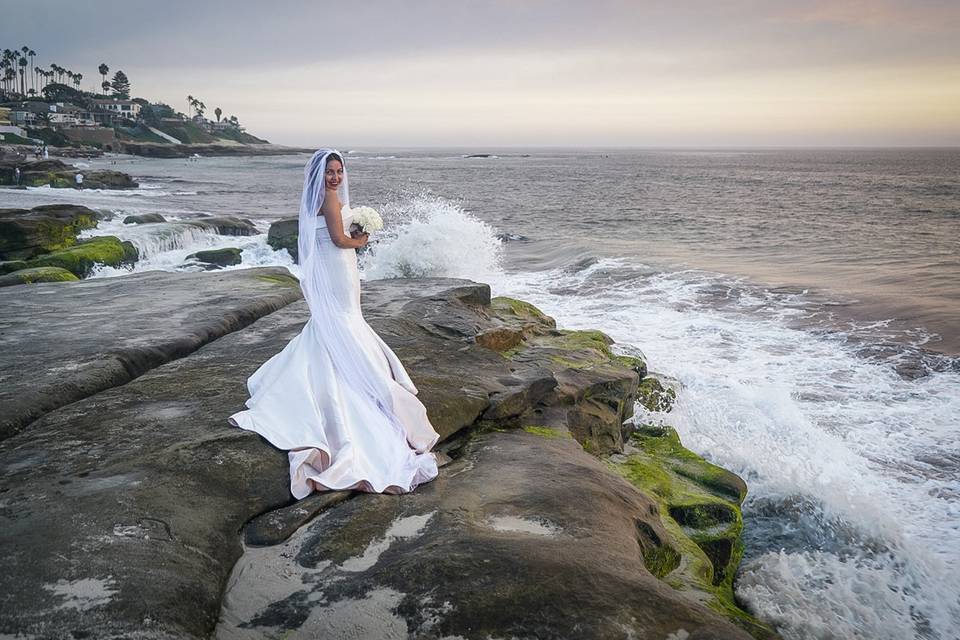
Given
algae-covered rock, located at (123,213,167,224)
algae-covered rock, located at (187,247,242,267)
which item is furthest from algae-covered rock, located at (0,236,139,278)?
algae-covered rock, located at (123,213,167,224)

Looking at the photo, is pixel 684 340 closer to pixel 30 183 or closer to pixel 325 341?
pixel 325 341

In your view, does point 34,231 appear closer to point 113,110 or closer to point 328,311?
point 328,311

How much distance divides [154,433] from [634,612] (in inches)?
163

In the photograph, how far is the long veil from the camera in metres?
6.15

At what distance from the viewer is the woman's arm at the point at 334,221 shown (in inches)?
249

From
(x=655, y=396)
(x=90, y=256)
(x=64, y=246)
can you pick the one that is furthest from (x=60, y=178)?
(x=655, y=396)

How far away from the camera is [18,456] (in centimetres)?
517

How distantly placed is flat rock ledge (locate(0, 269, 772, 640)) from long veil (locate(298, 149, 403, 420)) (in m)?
0.82

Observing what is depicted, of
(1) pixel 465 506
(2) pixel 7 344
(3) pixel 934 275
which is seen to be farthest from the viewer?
(3) pixel 934 275

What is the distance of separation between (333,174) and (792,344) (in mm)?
11677

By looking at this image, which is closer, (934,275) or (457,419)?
(457,419)

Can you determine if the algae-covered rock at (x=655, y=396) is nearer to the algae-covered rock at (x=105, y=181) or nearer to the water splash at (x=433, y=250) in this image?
the water splash at (x=433, y=250)

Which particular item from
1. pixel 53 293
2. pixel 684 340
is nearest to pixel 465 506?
pixel 53 293

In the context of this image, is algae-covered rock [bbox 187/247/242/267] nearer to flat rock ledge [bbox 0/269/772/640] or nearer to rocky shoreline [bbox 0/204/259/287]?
rocky shoreline [bbox 0/204/259/287]
